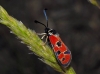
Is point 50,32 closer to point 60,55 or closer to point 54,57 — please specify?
point 60,55

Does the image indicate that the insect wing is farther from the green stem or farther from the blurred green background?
the blurred green background

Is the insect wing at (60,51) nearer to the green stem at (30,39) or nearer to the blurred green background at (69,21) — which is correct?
the green stem at (30,39)

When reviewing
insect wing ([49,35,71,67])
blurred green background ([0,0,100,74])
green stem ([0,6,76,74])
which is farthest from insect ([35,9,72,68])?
blurred green background ([0,0,100,74])

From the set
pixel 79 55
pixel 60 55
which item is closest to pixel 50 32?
pixel 60 55

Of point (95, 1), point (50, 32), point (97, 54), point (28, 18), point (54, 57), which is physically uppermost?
point (95, 1)

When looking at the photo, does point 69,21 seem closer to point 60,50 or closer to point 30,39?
point 60,50

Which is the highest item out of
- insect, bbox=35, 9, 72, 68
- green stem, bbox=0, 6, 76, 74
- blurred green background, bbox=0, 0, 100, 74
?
green stem, bbox=0, 6, 76, 74

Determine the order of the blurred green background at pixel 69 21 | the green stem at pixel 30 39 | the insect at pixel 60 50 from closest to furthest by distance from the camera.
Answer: the green stem at pixel 30 39 → the insect at pixel 60 50 → the blurred green background at pixel 69 21

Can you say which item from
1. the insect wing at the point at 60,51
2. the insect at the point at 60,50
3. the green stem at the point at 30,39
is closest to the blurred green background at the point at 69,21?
the insect at the point at 60,50
